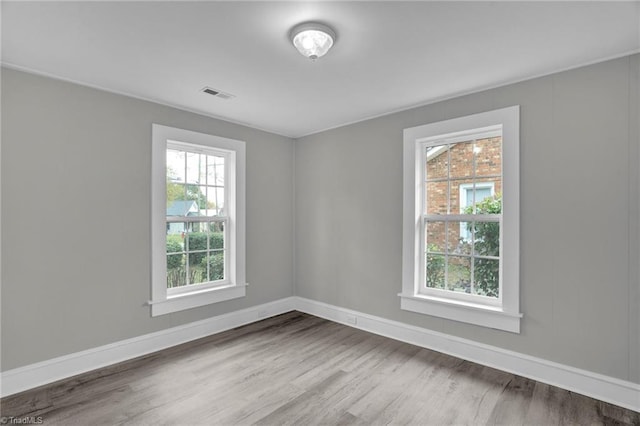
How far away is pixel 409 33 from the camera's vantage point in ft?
6.77

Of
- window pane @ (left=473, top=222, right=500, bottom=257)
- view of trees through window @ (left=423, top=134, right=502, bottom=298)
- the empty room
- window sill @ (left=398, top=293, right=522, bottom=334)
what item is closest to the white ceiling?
the empty room

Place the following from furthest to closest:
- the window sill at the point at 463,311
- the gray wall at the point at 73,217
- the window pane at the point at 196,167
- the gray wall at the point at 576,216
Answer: the window pane at the point at 196,167, the window sill at the point at 463,311, the gray wall at the point at 73,217, the gray wall at the point at 576,216

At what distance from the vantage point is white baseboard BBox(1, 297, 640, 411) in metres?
2.39

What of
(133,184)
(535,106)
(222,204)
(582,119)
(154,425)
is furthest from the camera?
(222,204)

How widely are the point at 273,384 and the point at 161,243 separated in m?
1.79

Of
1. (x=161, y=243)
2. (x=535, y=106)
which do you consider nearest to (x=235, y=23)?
(x=161, y=243)

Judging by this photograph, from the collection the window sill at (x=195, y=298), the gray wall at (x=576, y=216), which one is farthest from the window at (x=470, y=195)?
the window sill at (x=195, y=298)

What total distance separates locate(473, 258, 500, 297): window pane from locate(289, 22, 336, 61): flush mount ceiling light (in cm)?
239

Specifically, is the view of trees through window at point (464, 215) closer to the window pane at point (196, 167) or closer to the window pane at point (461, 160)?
the window pane at point (461, 160)

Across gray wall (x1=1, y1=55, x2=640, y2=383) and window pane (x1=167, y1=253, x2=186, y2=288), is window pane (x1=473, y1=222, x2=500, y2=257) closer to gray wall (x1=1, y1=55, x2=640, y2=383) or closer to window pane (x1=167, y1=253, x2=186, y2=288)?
gray wall (x1=1, y1=55, x2=640, y2=383)

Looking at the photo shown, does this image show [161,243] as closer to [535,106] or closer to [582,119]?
[535,106]

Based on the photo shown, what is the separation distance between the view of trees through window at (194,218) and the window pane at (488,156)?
2899 mm

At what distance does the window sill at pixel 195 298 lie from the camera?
3268 millimetres

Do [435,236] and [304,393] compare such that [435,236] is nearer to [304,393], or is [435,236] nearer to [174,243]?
[304,393]
